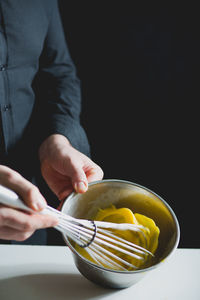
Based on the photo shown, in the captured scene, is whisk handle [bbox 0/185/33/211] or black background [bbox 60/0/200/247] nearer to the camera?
whisk handle [bbox 0/185/33/211]

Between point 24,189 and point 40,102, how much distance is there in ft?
1.85

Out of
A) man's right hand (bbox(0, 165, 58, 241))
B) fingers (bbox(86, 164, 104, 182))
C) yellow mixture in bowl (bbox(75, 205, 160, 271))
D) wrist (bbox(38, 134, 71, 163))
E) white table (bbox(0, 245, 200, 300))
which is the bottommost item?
white table (bbox(0, 245, 200, 300))

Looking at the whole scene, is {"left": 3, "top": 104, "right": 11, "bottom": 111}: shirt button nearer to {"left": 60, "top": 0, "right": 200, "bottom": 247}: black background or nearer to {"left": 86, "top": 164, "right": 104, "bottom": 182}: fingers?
{"left": 86, "top": 164, "right": 104, "bottom": 182}: fingers

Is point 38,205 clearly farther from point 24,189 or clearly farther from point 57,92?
point 57,92

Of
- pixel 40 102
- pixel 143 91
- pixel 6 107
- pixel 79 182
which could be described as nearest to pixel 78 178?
pixel 79 182

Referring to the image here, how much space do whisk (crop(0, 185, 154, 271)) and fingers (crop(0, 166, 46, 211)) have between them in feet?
0.09

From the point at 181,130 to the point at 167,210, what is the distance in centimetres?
76

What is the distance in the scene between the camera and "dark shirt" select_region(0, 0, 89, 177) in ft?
2.13

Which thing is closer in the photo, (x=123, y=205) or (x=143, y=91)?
(x=123, y=205)

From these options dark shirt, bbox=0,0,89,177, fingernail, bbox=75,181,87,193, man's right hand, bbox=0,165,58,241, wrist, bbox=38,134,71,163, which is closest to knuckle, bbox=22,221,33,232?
man's right hand, bbox=0,165,58,241

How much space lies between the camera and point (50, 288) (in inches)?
18.3

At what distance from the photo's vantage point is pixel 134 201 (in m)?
0.48

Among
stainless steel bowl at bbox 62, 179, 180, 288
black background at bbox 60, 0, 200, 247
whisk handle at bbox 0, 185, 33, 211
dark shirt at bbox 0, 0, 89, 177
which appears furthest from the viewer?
black background at bbox 60, 0, 200, 247

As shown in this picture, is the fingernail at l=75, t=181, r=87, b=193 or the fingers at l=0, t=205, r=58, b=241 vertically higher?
the fingers at l=0, t=205, r=58, b=241
